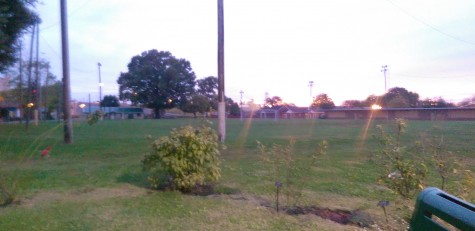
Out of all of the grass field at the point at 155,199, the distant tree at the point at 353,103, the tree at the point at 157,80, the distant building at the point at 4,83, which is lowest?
the grass field at the point at 155,199

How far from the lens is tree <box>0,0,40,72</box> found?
1545cm

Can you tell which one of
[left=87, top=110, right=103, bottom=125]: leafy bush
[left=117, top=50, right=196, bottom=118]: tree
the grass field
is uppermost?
[left=117, top=50, right=196, bottom=118]: tree

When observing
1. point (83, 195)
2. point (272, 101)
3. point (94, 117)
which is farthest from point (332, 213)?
point (272, 101)

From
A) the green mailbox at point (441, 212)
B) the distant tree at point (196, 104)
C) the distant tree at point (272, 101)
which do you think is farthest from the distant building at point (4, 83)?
the distant tree at point (272, 101)

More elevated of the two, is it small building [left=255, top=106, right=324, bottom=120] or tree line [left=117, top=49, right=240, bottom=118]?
tree line [left=117, top=49, right=240, bottom=118]

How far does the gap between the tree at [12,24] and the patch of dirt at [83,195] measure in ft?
31.0

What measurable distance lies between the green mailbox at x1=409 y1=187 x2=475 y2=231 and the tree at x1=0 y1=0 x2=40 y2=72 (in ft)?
50.4

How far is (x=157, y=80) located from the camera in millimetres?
75750

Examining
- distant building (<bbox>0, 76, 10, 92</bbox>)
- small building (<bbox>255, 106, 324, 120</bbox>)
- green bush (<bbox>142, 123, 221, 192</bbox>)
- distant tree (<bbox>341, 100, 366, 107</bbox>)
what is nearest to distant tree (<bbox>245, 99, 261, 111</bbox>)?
small building (<bbox>255, 106, 324, 120</bbox>)

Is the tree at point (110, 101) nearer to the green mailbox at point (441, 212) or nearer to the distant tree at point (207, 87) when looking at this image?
the distant tree at point (207, 87)

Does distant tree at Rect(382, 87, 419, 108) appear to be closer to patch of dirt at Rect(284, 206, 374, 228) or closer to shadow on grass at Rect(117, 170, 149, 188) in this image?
shadow on grass at Rect(117, 170, 149, 188)

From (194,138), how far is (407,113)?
24.7m

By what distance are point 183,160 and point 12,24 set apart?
11703 mm

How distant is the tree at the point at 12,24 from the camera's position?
1545 centimetres
